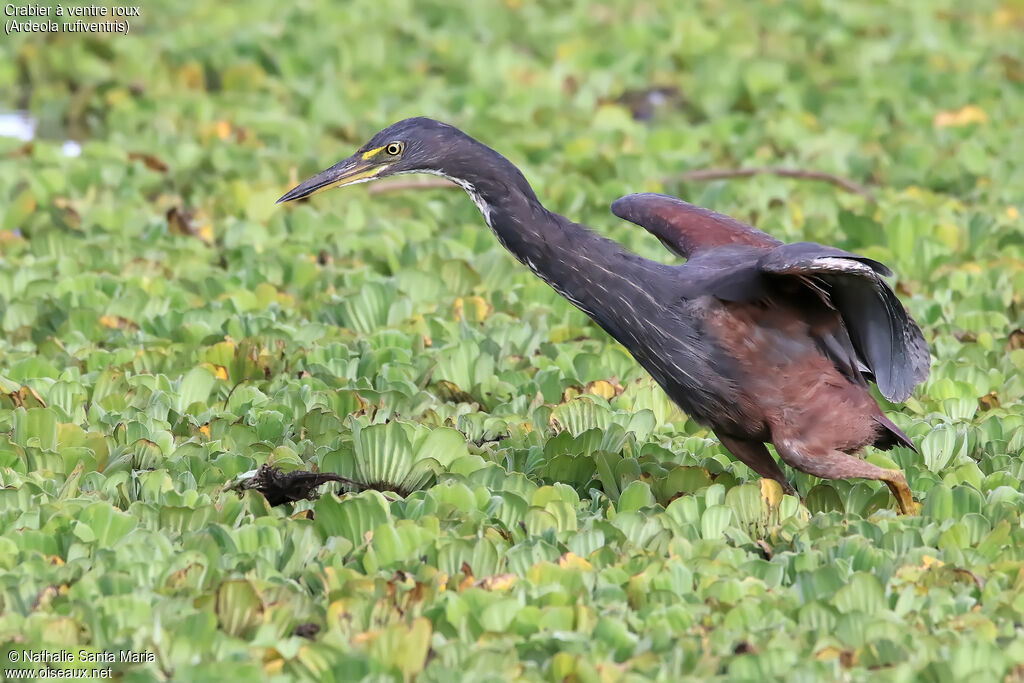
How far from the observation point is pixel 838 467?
513 centimetres

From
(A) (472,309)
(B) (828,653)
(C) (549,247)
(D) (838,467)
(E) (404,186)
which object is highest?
(E) (404,186)

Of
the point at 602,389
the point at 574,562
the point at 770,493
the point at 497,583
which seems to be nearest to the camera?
the point at 497,583

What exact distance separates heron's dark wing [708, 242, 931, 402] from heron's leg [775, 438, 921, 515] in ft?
0.91

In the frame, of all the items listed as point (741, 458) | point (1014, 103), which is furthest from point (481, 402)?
point (1014, 103)

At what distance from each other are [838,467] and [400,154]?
1727 millimetres

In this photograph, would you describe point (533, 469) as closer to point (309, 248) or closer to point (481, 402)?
point (481, 402)

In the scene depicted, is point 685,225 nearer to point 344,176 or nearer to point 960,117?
point 344,176

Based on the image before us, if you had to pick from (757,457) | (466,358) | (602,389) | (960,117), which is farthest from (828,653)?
(960,117)

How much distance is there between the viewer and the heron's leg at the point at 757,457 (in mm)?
5332

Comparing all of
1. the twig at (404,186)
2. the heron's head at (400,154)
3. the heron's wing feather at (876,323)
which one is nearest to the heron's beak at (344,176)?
the heron's head at (400,154)

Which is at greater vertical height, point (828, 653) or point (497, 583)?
point (497, 583)

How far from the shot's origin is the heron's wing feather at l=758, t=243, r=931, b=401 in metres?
4.89

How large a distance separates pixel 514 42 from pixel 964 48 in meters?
3.21

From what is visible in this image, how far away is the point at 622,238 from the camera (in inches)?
325
